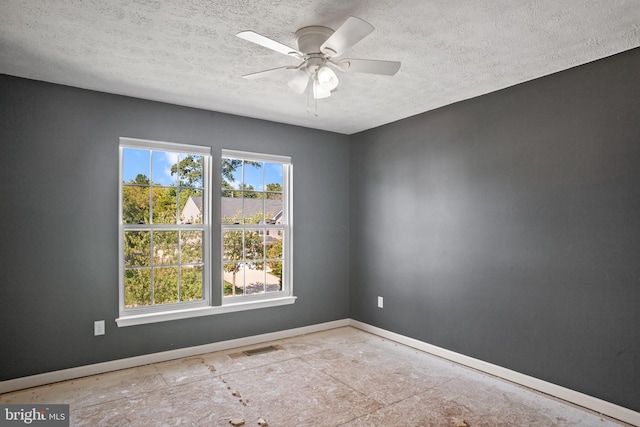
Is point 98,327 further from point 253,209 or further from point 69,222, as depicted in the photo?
point 253,209

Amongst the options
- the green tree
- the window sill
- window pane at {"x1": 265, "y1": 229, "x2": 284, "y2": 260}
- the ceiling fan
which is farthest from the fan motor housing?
the window sill

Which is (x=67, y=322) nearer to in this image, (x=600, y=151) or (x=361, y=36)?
(x=361, y=36)

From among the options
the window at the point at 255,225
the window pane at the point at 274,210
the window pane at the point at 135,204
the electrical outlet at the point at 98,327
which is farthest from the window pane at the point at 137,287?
the window pane at the point at 274,210

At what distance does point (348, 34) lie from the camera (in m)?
1.99

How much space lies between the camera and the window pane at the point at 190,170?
13.1ft

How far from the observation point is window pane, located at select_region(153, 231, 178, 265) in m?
3.84

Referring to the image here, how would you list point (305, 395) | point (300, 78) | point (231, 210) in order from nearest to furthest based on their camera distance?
point (300, 78) < point (305, 395) < point (231, 210)

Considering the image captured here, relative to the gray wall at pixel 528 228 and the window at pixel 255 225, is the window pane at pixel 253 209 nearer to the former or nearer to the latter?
the window at pixel 255 225

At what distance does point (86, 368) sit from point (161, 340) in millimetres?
649

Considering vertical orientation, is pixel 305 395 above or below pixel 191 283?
below

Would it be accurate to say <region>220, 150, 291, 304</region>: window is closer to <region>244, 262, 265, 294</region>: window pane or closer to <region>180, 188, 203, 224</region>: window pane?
<region>244, 262, 265, 294</region>: window pane

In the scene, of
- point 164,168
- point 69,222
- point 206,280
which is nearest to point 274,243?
point 206,280

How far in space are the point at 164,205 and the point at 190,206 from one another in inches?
10.3

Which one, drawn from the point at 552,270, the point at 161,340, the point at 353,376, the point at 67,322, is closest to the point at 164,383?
the point at 161,340
